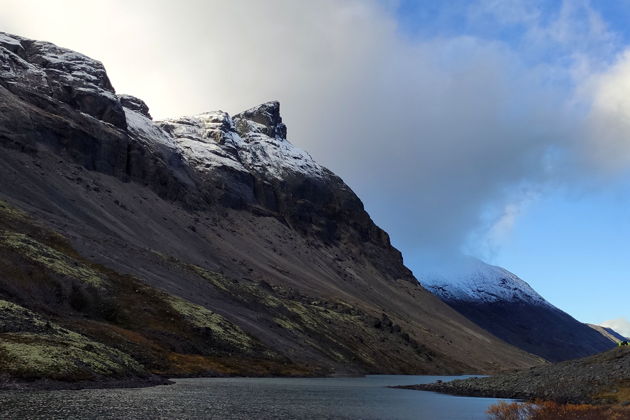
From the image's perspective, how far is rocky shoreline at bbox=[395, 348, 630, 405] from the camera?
7587 cm

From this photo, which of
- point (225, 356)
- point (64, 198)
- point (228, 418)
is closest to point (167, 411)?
point (228, 418)

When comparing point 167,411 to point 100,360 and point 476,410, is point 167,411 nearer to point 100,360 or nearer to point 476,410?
point 100,360

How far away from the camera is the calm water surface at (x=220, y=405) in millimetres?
49812

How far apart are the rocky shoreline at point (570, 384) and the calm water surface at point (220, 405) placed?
7.80 meters

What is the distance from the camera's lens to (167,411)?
5331 centimetres

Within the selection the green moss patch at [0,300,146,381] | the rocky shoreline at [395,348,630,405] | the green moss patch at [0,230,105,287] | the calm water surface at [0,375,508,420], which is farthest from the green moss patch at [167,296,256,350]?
the rocky shoreline at [395,348,630,405]

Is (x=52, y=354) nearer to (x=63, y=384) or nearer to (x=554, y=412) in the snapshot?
(x=63, y=384)

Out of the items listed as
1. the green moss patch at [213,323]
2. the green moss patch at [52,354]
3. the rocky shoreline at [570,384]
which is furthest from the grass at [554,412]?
the green moss patch at [213,323]

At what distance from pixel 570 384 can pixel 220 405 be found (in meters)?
50.8

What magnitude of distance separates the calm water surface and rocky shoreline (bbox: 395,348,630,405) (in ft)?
25.6

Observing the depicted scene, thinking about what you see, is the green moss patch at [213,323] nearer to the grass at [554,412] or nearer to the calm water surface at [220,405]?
the calm water surface at [220,405]

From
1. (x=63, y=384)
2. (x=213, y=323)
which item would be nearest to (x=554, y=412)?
(x=63, y=384)

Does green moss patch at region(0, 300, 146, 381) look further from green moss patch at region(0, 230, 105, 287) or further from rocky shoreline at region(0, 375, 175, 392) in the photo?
green moss patch at region(0, 230, 105, 287)

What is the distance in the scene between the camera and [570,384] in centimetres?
8238
